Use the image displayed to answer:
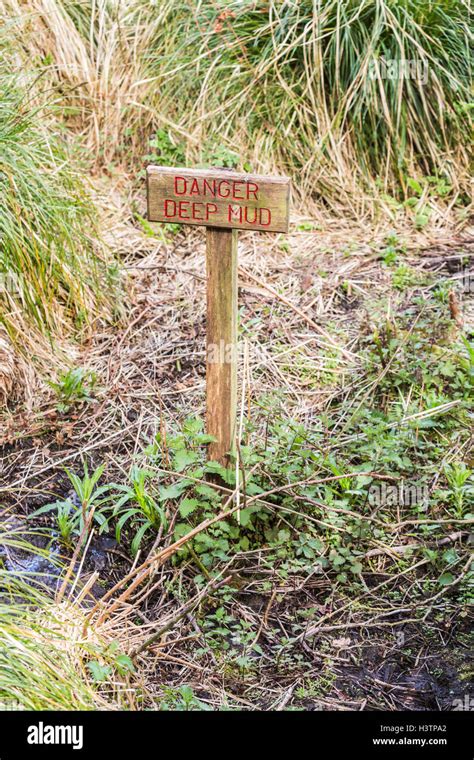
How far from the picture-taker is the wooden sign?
302 cm

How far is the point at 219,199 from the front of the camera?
3080mm

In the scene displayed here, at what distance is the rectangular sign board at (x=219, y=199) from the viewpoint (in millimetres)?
3006

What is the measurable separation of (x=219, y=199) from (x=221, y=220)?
0.07 metres

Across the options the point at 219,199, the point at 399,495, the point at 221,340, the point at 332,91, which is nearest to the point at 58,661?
the point at 221,340

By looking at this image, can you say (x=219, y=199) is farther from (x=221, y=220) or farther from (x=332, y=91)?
(x=332, y=91)

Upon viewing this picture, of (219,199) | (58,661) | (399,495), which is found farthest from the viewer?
(399,495)

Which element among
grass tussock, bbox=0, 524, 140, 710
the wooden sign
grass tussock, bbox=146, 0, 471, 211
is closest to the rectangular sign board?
the wooden sign

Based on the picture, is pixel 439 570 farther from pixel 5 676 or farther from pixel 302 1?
pixel 302 1

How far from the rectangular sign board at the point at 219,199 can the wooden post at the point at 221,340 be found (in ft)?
0.27

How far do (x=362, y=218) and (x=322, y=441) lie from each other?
188 cm

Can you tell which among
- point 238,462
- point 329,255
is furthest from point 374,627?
point 329,255

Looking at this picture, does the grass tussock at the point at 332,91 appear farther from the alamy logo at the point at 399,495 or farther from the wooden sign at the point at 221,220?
the alamy logo at the point at 399,495

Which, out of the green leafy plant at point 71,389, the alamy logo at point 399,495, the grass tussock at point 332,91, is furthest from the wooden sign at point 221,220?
the grass tussock at point 332,91

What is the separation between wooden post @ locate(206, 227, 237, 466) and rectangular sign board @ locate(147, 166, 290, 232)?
81mm
